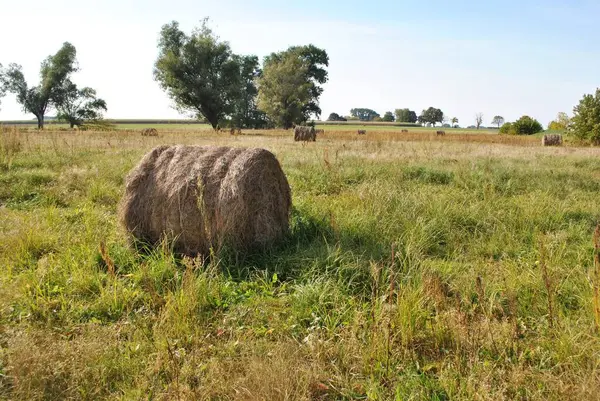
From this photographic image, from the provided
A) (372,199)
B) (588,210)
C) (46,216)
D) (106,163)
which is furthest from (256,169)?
(106,163)

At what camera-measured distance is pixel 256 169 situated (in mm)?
5020

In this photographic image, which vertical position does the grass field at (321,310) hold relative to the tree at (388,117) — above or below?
below

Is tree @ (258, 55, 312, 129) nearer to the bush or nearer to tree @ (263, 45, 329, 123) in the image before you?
tree @ (263, 45, 329, 123)

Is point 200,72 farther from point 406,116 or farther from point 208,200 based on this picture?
point 406,116

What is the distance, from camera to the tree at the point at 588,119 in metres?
28.5

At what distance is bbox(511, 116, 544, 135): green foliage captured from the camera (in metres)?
50.9

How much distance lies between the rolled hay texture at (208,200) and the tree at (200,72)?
127 feet

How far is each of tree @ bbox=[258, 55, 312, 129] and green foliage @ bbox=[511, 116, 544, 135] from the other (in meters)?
26.5

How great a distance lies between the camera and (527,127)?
51.1m

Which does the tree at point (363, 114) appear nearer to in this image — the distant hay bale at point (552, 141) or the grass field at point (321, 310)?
the distant hay bale at point (552, 141)

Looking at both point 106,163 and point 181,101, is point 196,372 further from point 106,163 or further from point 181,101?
point 181,101

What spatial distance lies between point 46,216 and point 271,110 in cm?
4888

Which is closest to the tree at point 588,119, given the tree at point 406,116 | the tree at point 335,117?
the tree at point 335,117

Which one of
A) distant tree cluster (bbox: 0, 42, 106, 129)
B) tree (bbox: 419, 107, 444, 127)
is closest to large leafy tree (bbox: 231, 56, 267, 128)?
distant tree cluster (bbox: 0, 42, 106, 129)
